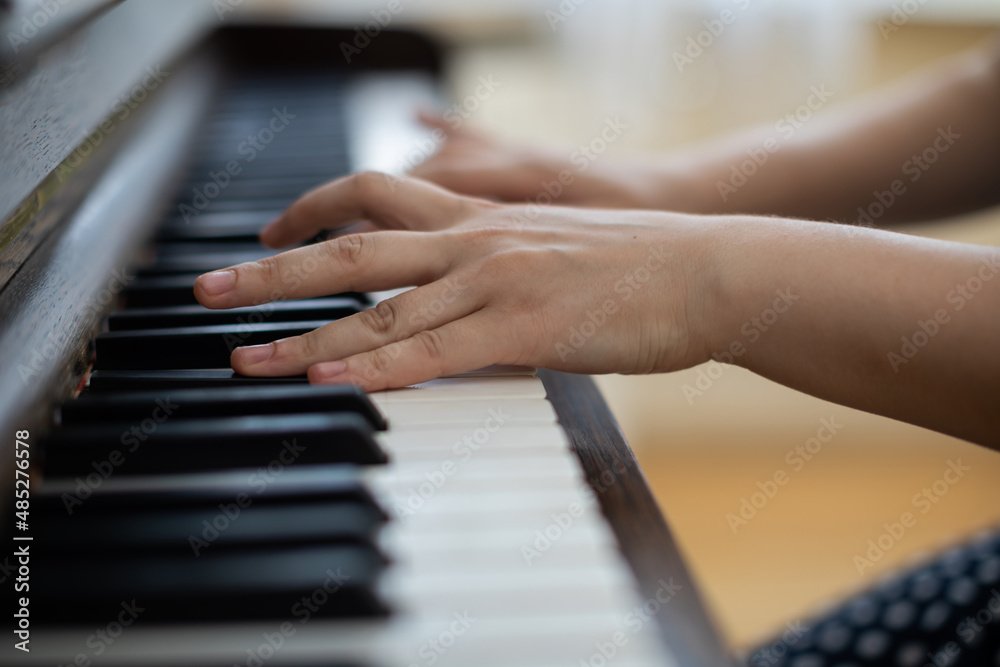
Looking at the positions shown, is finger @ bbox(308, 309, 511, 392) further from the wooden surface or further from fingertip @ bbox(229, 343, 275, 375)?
the wooden surface

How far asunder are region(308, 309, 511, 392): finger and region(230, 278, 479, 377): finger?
1cm

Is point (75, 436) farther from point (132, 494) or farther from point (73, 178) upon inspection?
point (73, 178)

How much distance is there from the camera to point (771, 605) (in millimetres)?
1907

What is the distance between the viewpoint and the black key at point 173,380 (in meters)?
0.59

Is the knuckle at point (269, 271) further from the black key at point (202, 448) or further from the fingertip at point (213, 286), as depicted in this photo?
the black key at point (202, 448)

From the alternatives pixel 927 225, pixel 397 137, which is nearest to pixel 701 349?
pixel 397 137

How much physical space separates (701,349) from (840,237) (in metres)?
0.14

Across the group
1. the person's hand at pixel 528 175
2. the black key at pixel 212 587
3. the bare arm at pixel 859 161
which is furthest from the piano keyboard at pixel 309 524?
the bare arm at pixel 859 161

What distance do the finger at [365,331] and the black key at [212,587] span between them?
20 centimetres

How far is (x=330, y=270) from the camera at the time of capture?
2.15ft

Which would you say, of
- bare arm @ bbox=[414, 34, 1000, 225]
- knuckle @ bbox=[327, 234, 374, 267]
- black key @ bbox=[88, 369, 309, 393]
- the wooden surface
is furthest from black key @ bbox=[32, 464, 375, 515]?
the wooden surface

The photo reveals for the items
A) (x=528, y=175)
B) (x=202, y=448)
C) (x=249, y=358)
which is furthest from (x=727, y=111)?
(x=202, y=448)

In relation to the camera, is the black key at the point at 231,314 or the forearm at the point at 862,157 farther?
the forearm at the point at 862,157

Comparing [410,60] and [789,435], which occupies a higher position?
[410,60]
